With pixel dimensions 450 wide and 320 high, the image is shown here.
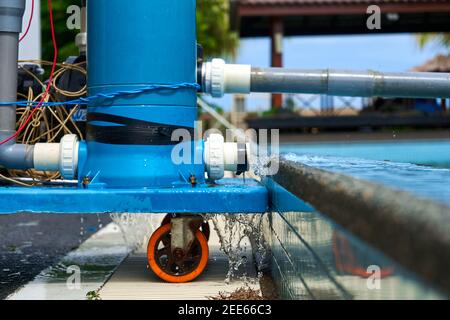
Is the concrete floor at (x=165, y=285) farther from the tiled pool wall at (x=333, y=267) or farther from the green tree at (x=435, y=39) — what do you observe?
the green tree at (x=435, y=39)

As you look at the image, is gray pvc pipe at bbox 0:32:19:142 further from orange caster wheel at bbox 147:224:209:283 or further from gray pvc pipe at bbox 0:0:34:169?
orange caster wheel at bbox 147:224:209:283

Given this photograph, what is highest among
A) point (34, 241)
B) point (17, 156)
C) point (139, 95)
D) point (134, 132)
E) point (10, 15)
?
point (10, 15)

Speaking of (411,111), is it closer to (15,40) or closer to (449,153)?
(449,153)

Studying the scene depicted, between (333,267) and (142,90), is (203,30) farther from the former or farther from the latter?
(333,267)

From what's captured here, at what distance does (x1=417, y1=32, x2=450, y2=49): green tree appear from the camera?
95.7 feet

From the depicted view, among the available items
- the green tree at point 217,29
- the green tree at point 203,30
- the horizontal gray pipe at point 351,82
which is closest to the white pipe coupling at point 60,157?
the horizontal gray pipe at point 351,82

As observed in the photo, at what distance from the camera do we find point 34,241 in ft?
21.6

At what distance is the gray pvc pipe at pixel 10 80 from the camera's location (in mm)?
4602

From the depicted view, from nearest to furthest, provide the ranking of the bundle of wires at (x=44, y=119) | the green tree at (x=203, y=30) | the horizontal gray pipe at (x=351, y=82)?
1. the horizontal gray pipe at (x=351, y=82)
2. the bundle of wires at (x=44, y=119)
3. the green tree at (x=203, y=30)

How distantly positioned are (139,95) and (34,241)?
2718mm

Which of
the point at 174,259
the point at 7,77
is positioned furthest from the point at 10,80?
the point at 174,259

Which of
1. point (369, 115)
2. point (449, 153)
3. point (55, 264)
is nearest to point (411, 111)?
point (369, 115)

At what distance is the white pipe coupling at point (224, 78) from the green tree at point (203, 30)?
1324cm

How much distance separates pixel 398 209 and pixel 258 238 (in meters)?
3.11
